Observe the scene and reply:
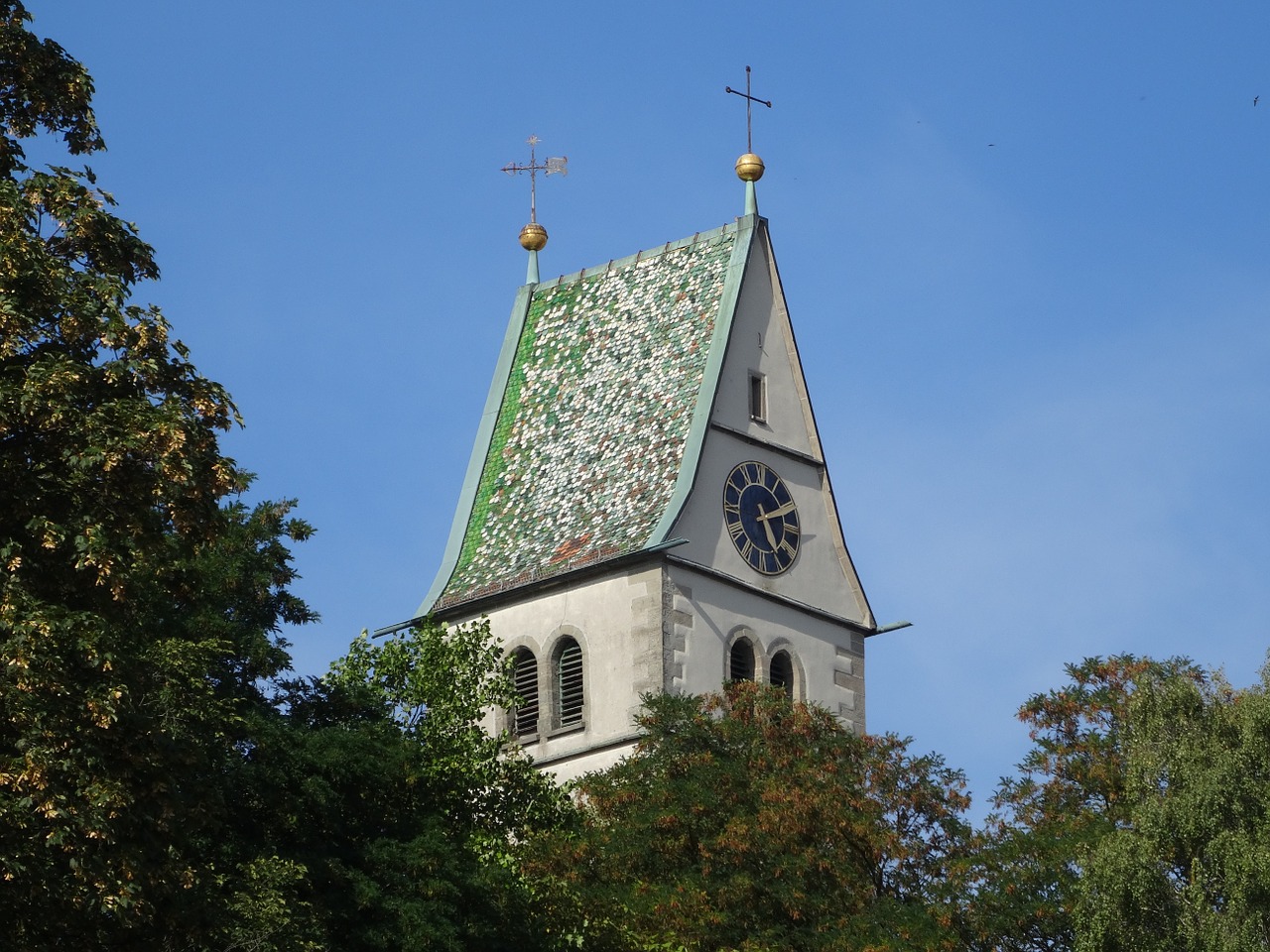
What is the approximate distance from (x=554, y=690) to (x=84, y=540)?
27874 mm

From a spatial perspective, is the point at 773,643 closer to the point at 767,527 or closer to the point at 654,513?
the point at 767,527

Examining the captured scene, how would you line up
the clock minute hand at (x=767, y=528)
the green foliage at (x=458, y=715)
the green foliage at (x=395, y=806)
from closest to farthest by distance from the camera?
1. the green foliage at (x=395, y=806)
2. the green foliage at (x=458, y=715)
3. the clock minute hand at (x=767, y=528)

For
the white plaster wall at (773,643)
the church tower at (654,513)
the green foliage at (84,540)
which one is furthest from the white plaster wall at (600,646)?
the green foliage at (84,540)

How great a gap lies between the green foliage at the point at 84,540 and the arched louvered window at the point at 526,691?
25.0 meters

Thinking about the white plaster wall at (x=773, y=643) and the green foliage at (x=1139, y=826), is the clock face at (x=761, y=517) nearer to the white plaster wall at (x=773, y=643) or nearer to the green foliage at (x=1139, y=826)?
the white plaster wall at (x=773, y=643)

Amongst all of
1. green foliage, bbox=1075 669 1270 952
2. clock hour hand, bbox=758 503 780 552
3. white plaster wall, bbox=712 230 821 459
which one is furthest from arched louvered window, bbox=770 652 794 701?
green foliage, bbox=1075 669 1270 952

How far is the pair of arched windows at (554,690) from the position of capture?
51.9 m

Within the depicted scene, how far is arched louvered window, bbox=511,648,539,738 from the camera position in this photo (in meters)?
52.4

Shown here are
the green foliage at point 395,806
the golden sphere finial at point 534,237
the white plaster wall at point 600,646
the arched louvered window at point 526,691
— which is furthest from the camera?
the golden sphere finial at point 534,237

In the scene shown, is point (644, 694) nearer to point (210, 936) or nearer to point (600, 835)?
point (600, 835)

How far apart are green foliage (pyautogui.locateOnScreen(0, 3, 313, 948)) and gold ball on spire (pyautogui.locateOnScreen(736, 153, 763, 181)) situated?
96.3 ft

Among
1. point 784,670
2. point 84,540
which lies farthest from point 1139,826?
point 784,670

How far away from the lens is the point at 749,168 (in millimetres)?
55625

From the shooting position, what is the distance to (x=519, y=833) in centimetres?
3934
